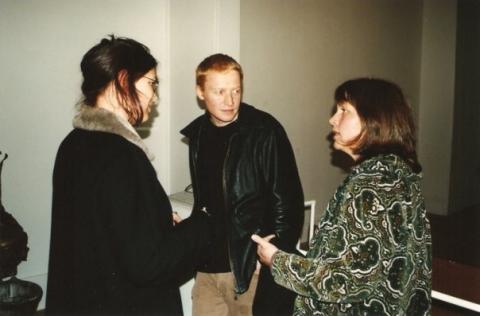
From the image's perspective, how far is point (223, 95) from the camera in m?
2.10

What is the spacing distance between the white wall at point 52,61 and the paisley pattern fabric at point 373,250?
2183mm

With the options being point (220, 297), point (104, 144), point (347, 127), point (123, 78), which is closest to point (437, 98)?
point (220, 297)

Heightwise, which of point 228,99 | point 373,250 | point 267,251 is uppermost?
point 228,99

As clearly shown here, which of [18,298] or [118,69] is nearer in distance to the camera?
[118,69]

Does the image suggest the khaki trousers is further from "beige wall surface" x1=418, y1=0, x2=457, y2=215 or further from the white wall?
"beige wall surface" x1=418, y1=0, x2=457, y2=215

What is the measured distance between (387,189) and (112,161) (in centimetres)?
74

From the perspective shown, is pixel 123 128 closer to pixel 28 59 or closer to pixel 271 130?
pixel 271 130

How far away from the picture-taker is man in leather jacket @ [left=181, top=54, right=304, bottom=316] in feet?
6.55

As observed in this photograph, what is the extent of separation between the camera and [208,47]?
3.21 m

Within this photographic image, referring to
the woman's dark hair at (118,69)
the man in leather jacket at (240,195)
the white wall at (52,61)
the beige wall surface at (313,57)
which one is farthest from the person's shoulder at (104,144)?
the beige wall surface at (313,57)

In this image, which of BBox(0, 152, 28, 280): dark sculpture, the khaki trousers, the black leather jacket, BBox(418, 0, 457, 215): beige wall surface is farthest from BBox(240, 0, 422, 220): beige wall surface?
BBox(0, 152, 28, 280): dark sculpture

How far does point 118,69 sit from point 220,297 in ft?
4.11

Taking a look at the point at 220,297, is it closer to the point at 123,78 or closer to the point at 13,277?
the point at 123,78

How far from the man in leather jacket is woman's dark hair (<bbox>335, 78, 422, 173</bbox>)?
74 cm
